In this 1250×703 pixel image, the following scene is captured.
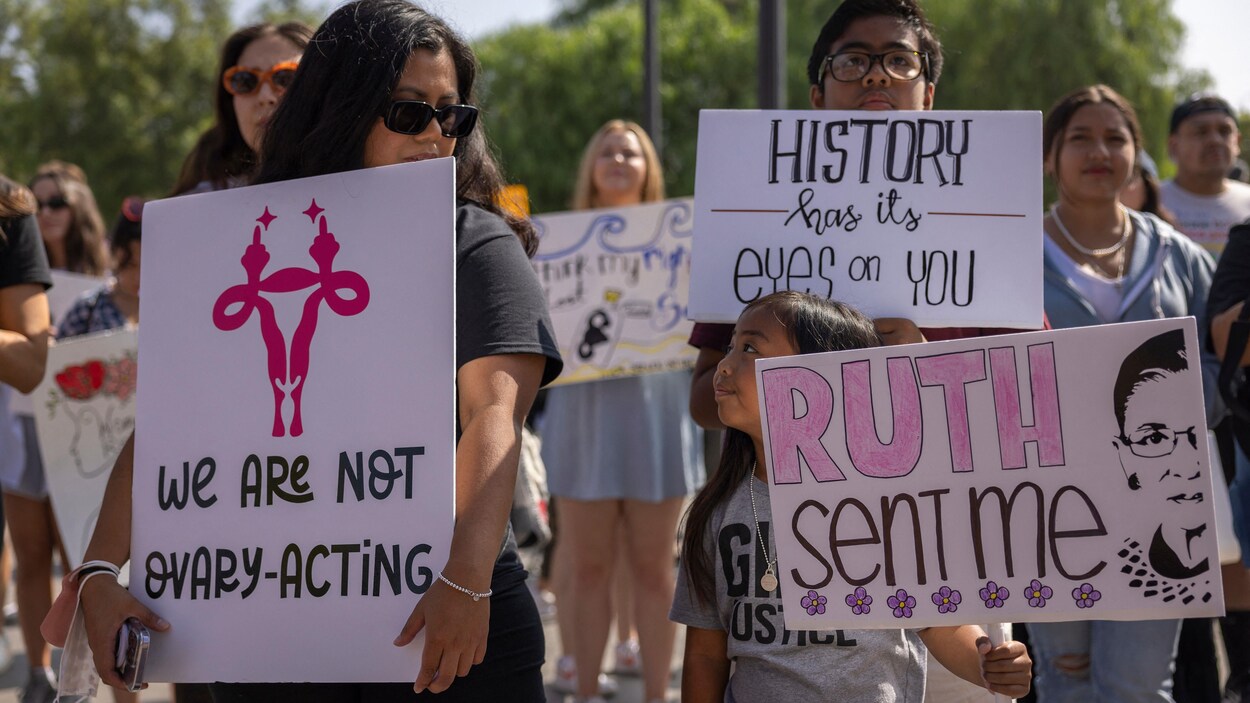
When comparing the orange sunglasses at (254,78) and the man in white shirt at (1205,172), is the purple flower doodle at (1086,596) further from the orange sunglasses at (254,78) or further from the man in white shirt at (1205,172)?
the man in white shirt at (1205,172)

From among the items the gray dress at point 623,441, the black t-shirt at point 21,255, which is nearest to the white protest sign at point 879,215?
the black t-shirt at point 21,255

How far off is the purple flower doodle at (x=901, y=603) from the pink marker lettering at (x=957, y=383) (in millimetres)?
221

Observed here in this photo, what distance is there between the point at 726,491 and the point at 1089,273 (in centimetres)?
154

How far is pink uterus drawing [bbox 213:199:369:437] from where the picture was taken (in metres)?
2.08

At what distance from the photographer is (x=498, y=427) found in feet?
6.49

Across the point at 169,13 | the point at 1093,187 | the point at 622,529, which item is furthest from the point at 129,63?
the point at 1093,187

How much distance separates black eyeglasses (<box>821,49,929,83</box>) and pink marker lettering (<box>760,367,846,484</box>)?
0.91 m

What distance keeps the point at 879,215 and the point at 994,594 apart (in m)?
0.94

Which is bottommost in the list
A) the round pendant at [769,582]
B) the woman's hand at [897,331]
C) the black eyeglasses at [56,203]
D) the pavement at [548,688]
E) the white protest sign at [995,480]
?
the pavement at [548,688]

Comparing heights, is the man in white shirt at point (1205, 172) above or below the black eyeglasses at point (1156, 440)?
above

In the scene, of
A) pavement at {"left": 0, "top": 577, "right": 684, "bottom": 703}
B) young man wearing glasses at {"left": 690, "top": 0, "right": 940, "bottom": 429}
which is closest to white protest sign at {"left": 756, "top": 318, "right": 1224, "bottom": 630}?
young man wearing glasses at {"left": 690, "top": 0, "right": 940, "bottom": 429}

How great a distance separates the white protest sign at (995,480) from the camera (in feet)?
6.59

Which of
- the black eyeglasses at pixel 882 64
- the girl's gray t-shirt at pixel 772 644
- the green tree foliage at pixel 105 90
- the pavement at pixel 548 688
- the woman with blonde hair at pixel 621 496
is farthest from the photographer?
the green tree foliage at pixel 105 90

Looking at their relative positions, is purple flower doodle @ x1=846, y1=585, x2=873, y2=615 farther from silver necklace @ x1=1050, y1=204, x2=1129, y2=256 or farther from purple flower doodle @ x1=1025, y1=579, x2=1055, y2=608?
silver necklace @ x1=1050, y1=204, x2=1129, y2=256
